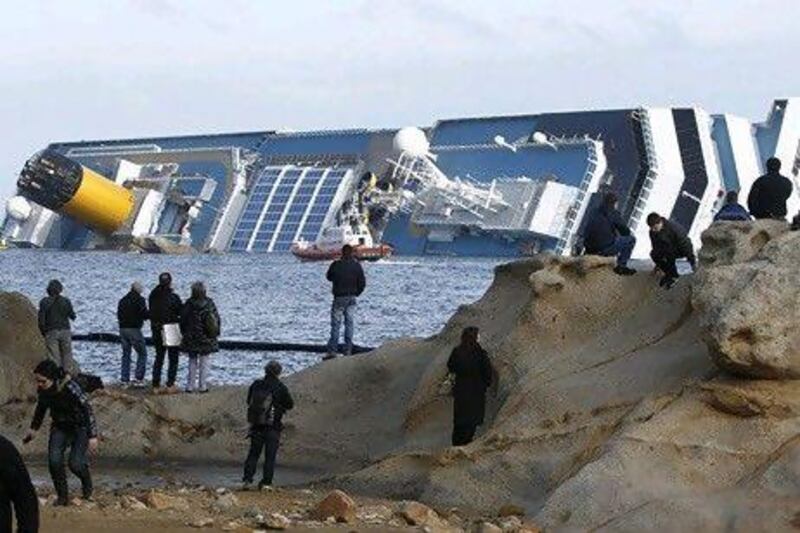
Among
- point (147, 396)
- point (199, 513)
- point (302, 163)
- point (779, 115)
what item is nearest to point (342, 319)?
point (147, 396)

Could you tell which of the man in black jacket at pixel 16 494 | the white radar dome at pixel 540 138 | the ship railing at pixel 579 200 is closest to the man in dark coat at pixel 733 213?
the man in black jacket at pixel 16 494

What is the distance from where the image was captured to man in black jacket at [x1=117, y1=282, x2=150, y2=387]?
2136cm

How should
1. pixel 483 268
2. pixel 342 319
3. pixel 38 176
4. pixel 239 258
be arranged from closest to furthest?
pixel 342 319, pixel 483 268, pixel 38 176, pixel 239 258

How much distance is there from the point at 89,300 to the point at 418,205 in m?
45.1

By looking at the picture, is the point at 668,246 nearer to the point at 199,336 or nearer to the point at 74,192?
the point at 199,336

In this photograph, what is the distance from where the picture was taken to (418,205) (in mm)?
99625

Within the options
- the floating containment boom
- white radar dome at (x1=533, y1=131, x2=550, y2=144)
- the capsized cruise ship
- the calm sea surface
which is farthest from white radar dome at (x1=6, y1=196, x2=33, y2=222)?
white radar dome at (x1=533, y1=131, x2=550, y2=144)

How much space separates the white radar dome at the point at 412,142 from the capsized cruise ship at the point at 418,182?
3.9 inches

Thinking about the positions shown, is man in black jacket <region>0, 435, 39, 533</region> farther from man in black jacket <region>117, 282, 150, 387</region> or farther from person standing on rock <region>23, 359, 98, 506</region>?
man in black jacket <region>117, 282, 150, 387</region>

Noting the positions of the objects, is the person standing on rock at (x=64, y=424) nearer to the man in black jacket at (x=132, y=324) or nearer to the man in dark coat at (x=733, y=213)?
the man in dark coat at (x=733, y=213)

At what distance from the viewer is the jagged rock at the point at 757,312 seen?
12734 millimetres

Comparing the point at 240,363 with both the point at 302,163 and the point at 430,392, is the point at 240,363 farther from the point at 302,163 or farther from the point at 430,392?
the point at 302,163

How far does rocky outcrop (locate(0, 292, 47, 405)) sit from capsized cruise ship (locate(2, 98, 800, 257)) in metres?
66.5

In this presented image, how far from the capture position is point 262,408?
14.9m
